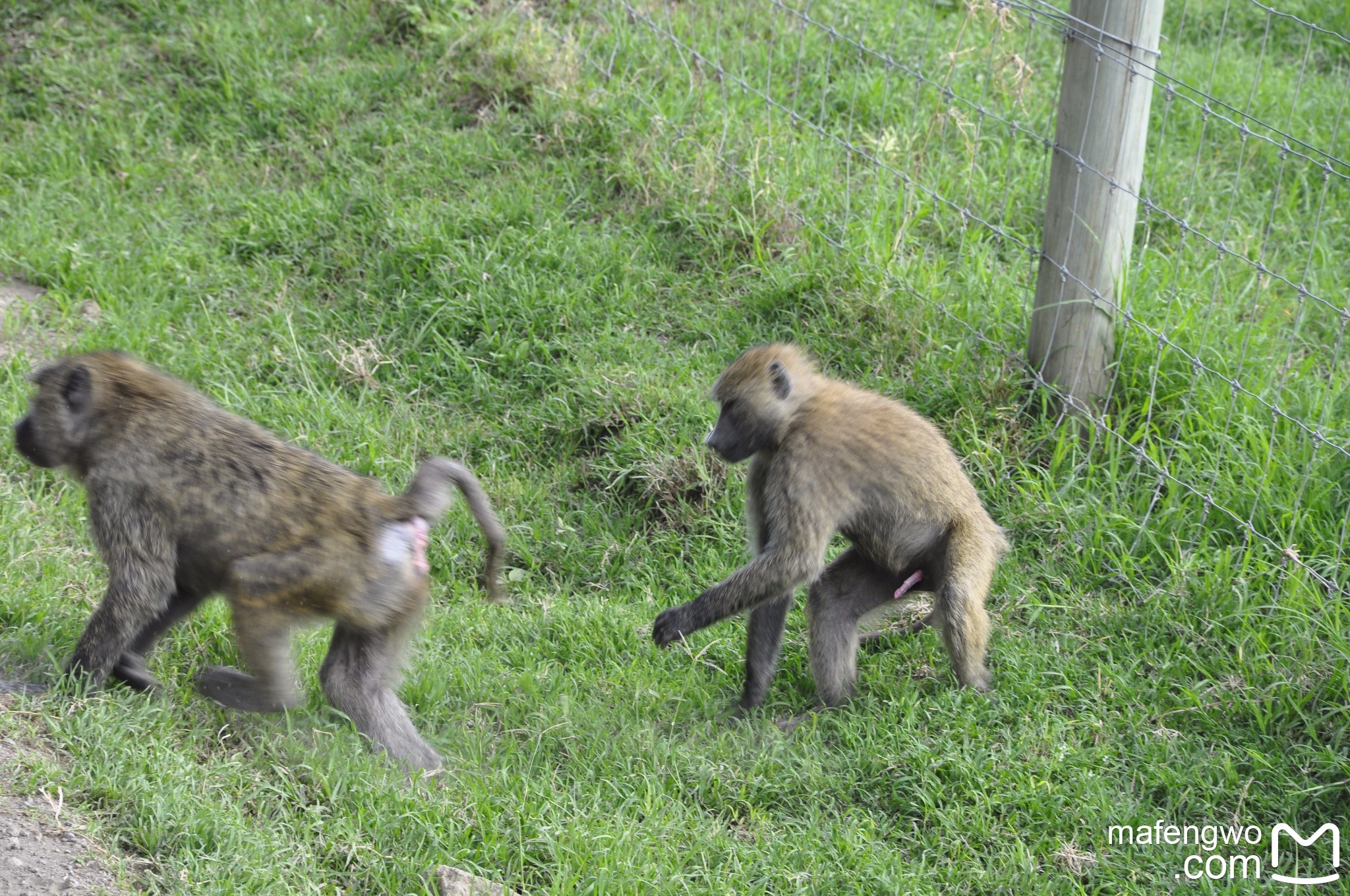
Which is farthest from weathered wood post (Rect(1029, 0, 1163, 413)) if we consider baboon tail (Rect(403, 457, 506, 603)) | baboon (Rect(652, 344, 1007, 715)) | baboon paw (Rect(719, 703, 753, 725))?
baboon tail (Rect(403, 457, 506, 603))

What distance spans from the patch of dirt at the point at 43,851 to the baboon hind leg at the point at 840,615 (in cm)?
236

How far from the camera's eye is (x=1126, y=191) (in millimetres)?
5172

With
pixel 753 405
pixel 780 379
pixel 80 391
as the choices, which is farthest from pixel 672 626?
pixel 80 391

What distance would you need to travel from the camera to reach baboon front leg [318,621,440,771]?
13.3 feet

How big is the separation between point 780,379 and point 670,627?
3.18ft

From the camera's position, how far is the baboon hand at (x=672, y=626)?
4406 millimetres

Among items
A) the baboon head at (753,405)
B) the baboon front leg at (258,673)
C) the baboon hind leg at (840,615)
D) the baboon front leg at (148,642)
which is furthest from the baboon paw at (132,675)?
the baboon hind leg at (840,615)

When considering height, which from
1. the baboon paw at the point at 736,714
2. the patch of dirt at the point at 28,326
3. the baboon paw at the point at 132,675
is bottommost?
the baboon paw at the point at 736,714

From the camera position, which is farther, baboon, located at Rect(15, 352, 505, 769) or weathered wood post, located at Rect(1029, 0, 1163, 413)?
weathered wood post, located at Rect(1029, 0, 1163, 413)

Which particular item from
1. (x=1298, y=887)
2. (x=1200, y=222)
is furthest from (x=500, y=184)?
(x=1298, y=887)

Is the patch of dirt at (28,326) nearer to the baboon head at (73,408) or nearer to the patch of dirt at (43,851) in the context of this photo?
the baboon head at (73,408)

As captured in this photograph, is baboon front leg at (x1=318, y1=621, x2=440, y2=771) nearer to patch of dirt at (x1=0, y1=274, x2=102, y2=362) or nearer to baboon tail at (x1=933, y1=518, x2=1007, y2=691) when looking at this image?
baboon tail at (x1=933, y1=518, x2=1007, y2=691)

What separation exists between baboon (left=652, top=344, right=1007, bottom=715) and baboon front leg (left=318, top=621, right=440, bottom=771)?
0.89m

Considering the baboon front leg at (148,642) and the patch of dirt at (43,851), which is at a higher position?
the patch of dirt at (43,851)
